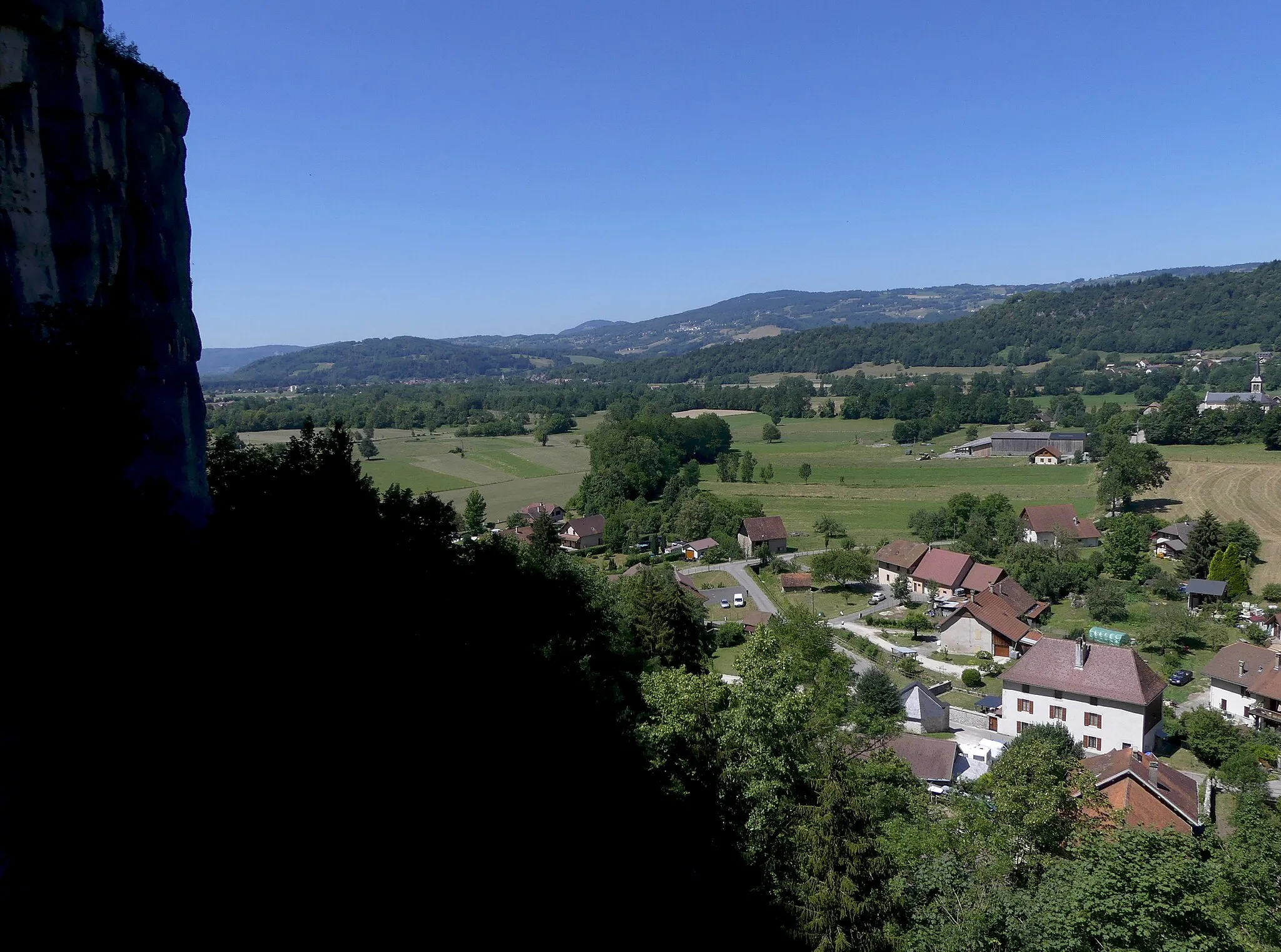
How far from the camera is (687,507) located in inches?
2042

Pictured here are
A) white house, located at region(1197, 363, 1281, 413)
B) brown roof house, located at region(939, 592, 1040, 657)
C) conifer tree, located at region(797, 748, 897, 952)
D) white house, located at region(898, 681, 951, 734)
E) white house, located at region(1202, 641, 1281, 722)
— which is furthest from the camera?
white house, located at region(1197, 363, 1281, 413)

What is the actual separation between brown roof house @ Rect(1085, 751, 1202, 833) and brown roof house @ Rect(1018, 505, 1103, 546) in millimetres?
27838

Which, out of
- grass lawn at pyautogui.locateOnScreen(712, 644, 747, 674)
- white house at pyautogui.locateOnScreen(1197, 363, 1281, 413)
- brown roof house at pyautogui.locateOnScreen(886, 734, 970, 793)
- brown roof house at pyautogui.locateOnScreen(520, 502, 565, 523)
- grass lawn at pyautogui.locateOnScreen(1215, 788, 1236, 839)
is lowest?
grass lawn at pyautogui.locateOnScreen(1215, 788, 1236, 839)

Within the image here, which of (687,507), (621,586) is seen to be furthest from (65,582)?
(687,507)

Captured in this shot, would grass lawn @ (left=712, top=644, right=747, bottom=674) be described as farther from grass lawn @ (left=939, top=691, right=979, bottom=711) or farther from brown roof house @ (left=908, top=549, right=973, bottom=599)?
brown roof house @ (left=908, top=549, right=973, bottom=599)

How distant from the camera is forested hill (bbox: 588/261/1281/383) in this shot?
148125 mm

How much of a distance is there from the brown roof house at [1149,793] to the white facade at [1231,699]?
691 cm

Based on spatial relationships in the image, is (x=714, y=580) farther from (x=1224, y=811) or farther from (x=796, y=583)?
(x=1224, y=811)

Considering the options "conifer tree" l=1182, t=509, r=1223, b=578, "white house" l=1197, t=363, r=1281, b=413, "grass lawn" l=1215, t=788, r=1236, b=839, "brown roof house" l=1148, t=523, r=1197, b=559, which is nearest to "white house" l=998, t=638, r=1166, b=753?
"grass lawn" l=1215, t=788, r=1236, b=839

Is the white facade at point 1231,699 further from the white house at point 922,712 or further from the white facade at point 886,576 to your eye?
the white facade at point 886,576

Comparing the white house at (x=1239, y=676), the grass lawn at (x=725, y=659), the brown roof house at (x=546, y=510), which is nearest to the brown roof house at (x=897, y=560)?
the grass lawn at (x=725, y=659)

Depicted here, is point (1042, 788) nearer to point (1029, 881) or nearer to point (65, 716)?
point (1029, 881)

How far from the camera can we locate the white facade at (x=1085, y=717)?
2258 centimetres

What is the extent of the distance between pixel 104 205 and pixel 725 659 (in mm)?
25157
